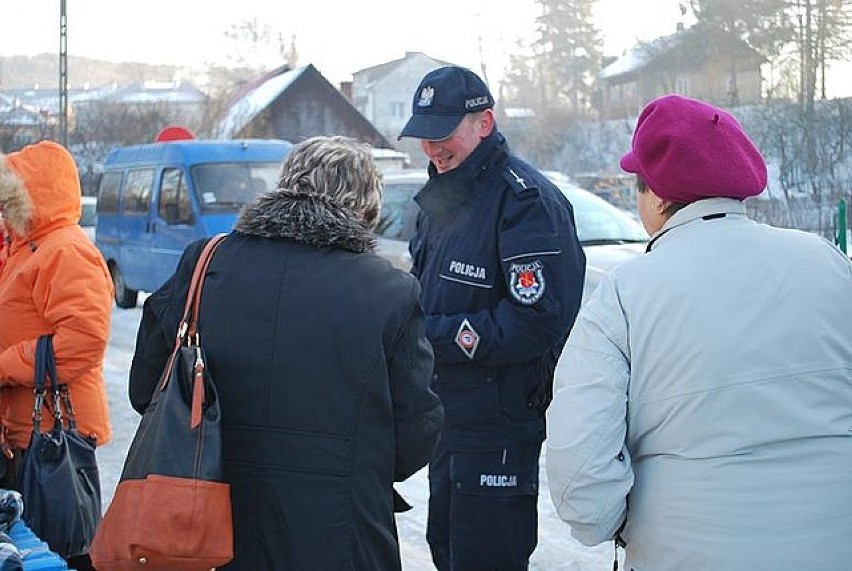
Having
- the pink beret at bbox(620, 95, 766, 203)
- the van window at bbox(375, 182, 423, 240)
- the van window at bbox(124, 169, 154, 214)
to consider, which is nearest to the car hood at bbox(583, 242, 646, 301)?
the van window at bbox(375, 182, 423, 240)

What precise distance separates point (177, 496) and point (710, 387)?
3.78ft

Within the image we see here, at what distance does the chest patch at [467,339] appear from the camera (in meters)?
3.33

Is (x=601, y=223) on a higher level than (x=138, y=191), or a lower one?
lower

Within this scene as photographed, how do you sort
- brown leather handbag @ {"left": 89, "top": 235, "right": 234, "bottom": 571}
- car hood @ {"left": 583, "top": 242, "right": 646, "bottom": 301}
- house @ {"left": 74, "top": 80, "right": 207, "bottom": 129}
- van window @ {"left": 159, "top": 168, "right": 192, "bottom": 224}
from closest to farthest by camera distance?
brown leather handbag @ {"left": 89, "top": 235, "right": 234, "bottom": 571}
car hood @ {"left": 583, "top": 242, "right": 646, "bottom": 301}
van window @ {"left": 159, "top": 168, "right": 192, "bottom": 224}
house @ {"left": 74, "top": 80, "right": 207, "bottom": 129}

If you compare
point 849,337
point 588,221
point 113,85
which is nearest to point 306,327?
point 849,337

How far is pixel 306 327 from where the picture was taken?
2.52m

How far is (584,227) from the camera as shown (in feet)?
30.0

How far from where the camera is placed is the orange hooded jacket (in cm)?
383

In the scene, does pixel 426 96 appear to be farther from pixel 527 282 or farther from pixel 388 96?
pixel 388 96

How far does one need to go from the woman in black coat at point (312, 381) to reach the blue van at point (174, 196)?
1020 centimetres

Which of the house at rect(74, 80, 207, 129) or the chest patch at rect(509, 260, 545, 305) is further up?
the house at rect(74, 80, 207, 129)

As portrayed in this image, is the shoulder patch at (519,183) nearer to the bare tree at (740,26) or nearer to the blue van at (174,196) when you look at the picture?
the bare tree at (740,26)

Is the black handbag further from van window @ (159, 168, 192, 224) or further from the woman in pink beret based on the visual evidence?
van window @ (159, 168, 192, 224)

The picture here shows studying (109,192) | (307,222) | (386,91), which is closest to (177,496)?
(307,222)
